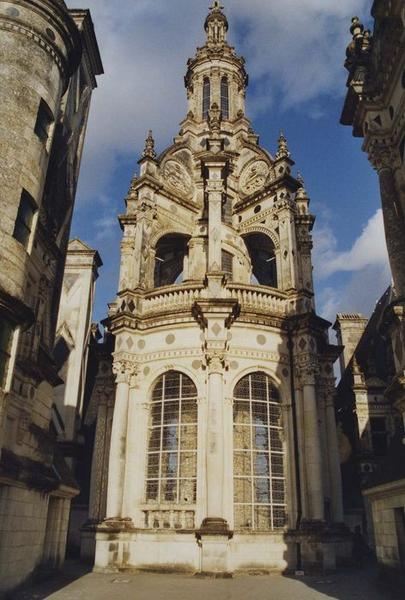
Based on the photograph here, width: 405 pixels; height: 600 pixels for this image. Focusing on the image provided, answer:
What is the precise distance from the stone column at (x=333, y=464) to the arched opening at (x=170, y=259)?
468 inches

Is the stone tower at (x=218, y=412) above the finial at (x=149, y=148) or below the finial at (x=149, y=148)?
below

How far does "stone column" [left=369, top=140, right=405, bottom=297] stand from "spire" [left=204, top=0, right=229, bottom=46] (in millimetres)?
27949

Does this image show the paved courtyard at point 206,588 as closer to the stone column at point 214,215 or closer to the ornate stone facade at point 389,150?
the ornate stone facade at point 389,150

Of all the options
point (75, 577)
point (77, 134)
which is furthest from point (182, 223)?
point (75, 577)

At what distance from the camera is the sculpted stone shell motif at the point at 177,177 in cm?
2912

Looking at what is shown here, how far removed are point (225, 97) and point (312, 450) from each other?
25516 millimetres

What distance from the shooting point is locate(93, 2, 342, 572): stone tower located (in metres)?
18.2

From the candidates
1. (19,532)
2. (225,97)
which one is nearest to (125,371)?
(19,532)

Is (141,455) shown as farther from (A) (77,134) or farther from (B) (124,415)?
(A) (77,134)

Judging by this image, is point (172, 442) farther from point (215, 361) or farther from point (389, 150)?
point (389, 150)

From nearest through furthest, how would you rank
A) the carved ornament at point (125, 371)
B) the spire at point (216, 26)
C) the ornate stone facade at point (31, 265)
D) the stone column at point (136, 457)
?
the ornate stone facade at point (31, 265), the stone column at point (136, 457), the carved ornament at point (125, 371), the spire at point (216, 26)

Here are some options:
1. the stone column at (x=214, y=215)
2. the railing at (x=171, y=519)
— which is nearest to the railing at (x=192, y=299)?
the stone column at (x=214, y=215)

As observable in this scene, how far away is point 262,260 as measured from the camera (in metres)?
30.4

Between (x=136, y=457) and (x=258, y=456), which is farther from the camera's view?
(x=136, y=457)
